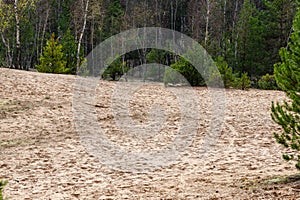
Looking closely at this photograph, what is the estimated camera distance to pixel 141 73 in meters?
36.1

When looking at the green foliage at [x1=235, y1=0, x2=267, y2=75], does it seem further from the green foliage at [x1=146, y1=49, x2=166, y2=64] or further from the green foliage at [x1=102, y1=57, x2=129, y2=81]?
the green foliage at [x1=146, y1=49, x2=166, y2=64]

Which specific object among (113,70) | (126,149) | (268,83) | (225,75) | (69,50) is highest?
(69,50)

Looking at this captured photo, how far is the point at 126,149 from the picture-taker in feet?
29.0

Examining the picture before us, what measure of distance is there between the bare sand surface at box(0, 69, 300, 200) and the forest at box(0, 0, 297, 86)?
7.56 meters

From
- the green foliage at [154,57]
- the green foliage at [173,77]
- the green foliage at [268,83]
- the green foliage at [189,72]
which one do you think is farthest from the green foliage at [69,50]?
the green foliage at [268,83]

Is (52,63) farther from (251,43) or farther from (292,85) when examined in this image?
(292,85)

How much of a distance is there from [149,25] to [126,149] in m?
30.5

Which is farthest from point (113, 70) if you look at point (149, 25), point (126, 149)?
point (126, 149)

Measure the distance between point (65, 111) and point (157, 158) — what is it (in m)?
4.46

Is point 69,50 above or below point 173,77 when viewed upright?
above

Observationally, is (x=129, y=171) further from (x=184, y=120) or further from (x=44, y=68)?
(x=44, y=68)

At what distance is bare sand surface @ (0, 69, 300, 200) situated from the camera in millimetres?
5801

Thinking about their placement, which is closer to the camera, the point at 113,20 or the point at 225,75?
the point at 225,75

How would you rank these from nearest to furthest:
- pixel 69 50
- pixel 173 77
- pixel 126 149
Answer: pixel 126 149 → pixel 173 77 → pixel 69 50
